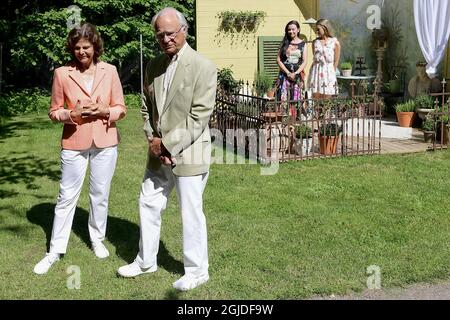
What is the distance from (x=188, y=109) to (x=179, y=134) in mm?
190

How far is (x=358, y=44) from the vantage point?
13773mm

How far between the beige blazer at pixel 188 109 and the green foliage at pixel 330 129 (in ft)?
15.2

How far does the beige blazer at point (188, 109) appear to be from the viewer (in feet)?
12.8

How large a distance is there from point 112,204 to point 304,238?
2.34 m

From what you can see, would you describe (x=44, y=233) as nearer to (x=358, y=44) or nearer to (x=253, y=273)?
(x=253, y=273)

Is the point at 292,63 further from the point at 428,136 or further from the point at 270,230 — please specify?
the point at 270,230

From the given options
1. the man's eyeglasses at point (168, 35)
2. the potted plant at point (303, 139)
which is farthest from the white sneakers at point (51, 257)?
the potted plant at point (303, 139)

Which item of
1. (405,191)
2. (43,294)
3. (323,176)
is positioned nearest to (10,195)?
(43,294)

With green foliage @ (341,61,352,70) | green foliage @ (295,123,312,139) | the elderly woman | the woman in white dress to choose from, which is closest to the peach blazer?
the elderly woman

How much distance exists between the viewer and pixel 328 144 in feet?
27.9

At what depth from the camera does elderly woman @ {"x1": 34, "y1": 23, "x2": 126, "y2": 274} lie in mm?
4504

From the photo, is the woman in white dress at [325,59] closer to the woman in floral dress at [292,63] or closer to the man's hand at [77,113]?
the woman in floral dress at [292,63]

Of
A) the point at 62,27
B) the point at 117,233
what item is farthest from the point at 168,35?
the point at 62,27

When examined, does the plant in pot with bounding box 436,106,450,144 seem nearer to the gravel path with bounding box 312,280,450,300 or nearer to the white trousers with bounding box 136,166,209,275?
the gravel path with bounding box 312,280,450,300
